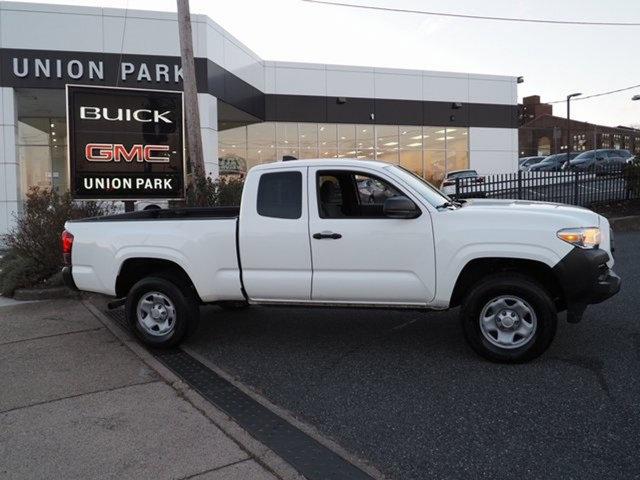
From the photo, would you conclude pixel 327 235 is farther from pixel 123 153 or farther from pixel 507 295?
pixel 123 153

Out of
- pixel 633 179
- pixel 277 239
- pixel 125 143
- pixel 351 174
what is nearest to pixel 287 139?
pixel 633 179

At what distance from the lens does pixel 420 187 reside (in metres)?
5.62

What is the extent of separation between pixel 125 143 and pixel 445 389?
7.37 metres

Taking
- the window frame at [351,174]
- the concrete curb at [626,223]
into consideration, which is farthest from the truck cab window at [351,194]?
the concrete curb at [626,223]

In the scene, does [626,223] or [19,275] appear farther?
[626,223]

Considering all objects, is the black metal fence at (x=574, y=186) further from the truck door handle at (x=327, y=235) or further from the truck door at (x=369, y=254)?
the truck door handle at (x=327, y=235)

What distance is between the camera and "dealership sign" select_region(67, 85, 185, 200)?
9.60 metres

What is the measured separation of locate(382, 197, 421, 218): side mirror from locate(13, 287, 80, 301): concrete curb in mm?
5777

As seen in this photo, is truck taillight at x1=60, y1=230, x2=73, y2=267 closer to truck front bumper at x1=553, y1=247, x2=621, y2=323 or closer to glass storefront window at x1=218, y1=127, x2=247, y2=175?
truck front bumper at x1=553, y1=247, x2=621, y2=323

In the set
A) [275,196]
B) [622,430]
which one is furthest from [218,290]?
[622,430]

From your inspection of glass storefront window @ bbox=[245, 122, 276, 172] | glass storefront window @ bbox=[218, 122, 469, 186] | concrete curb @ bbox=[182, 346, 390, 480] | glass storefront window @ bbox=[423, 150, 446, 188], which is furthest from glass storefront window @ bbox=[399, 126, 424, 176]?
concrete curb @ bbox=[182, 346, 390, 480]

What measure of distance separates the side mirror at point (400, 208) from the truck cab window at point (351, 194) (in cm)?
21

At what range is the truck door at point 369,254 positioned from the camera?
5160 millimetres

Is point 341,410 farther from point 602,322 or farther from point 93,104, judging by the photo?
point 93,104
